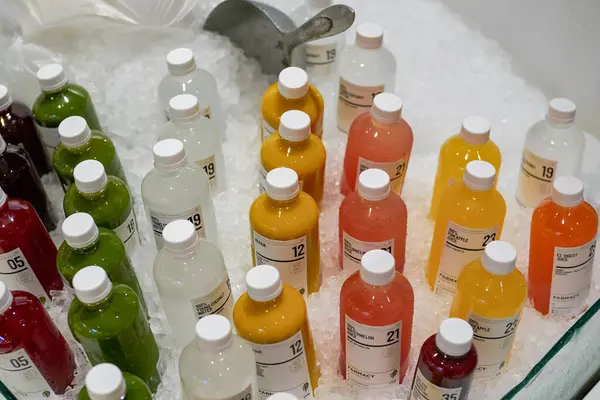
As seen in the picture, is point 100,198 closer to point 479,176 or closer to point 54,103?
point 54,103

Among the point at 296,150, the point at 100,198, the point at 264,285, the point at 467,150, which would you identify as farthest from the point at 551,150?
the point at 100,198

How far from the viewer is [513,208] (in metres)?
1.03

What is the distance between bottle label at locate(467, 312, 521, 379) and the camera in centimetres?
76

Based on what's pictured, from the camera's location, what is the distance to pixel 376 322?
2.42 ft

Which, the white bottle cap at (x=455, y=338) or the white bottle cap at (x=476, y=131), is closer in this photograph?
the white bottle cap at (x=455, y=338)

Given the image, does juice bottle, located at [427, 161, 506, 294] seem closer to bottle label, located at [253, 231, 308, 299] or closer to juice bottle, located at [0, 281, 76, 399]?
bottle label, located at [253, 231, 308, 299]

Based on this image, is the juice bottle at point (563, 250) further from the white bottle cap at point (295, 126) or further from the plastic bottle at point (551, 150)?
the white bottle cap at point (295, 126)

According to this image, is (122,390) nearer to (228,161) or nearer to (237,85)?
(228,161)

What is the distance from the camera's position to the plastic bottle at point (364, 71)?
3.41ft

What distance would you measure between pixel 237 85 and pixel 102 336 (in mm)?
641

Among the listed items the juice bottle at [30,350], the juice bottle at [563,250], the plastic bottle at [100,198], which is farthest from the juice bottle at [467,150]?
the juice bottle at [30,350]

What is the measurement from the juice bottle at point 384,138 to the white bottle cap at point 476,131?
0.27 feet

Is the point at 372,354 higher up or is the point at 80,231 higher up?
the point at 80,231

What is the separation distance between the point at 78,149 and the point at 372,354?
1.57ft
